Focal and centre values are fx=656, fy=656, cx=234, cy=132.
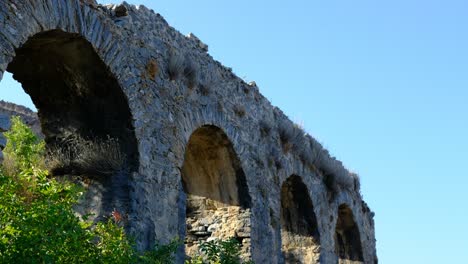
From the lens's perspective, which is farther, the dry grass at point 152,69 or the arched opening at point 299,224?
the arched opening at point 299,224

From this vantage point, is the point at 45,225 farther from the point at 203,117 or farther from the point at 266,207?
the point at 266,207

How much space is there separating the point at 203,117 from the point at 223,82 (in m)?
1.08

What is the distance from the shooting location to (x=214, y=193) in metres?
9.34

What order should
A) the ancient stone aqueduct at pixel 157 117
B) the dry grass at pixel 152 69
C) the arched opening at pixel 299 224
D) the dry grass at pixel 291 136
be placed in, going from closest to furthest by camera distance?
the ancient stone aqueduct at pixel 157 117 → the dry grass at pixel 152 69 → the dry grass at pixel 291 136 → the arched opening at pixel 299 224

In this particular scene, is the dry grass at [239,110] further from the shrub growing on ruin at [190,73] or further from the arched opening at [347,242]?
the arched opening at [347,242]

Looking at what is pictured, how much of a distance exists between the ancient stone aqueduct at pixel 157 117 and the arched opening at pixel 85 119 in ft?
0.04

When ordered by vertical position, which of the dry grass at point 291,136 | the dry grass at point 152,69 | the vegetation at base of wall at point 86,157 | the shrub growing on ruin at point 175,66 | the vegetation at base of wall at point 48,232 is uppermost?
the dry grass at point 291,136

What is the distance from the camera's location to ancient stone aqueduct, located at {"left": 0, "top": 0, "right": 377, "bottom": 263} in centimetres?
645

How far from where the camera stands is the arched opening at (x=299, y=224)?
11.7 meters

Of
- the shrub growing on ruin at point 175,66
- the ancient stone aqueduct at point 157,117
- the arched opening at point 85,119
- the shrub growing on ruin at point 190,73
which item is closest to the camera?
the ancient stone aqueduct at point 157,117

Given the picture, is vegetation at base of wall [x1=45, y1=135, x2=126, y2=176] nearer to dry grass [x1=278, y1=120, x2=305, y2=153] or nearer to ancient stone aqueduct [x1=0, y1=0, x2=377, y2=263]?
ancient stone aqueduct [x1=0, y1=0, x2=377, y2=263]

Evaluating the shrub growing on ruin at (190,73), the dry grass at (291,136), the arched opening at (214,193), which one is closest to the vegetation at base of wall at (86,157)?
the shrub growing on ruin at (190,73)

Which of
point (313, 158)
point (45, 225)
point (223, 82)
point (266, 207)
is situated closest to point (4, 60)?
point (45, 225)

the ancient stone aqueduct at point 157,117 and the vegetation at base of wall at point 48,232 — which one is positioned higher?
the ancient stone aqueduct at point 157,117
